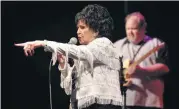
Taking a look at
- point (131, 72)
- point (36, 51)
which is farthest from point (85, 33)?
point (131, 72)

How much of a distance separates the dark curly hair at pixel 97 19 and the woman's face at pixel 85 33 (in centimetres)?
2

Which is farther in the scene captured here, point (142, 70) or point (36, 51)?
point (142, 70)

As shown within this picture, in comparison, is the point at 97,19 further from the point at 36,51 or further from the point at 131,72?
the point at 131,72

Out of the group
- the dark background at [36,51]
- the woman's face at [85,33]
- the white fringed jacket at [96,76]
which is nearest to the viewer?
the white fringed jacket at [96,76]

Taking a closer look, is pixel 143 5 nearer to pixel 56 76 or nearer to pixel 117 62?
pixel 56 76

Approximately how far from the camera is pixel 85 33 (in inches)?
107

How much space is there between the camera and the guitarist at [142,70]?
190 inches

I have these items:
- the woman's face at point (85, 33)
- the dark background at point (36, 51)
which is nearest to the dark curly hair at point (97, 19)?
the woman's face at point (85, 33)

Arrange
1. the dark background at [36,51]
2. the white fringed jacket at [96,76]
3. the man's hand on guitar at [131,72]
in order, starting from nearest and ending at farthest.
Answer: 1. the white fringed jacket at [96,76]
2. the dark background at [36,51]
3. the man's hand on guitar at [131,72]

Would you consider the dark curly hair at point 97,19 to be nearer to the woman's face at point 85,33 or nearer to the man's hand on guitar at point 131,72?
the woman's face at point 85,33

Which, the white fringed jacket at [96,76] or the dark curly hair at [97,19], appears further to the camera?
the dark curly hair at [97,19]

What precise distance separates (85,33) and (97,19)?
0.10m

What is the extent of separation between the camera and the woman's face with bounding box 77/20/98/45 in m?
2.73

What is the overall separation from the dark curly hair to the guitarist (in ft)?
6.67
